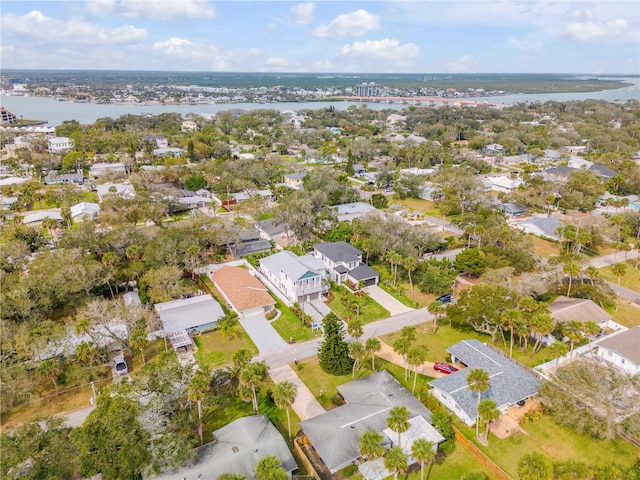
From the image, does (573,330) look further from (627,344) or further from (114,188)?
(114,188)

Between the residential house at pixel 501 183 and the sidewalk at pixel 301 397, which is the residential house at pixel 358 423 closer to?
the sidewalk at pixel 301 397

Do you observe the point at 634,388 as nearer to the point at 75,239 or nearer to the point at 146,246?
the point at 146,246

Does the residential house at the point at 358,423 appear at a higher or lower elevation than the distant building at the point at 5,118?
lower

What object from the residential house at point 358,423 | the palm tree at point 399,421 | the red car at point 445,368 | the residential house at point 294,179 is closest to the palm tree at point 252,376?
the residential house at point 358,423

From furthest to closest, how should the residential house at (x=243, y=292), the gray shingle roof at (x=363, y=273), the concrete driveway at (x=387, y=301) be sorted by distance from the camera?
the gray shingle roof at (x=363, y=273) → the concrete driveway at (x=387, y=301) → the residential house at (x=243, y=292)

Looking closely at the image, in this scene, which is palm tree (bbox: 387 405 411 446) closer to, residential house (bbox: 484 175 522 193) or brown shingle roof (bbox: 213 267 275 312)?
brown shingle roof (bbox: 213 267 275 312)

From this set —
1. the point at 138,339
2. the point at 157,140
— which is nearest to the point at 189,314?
the point at 138,339

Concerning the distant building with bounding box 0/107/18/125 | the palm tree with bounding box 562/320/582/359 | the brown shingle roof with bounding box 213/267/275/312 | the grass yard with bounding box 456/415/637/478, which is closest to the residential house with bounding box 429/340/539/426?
the grass yard with bounding box 456/415/637/478
